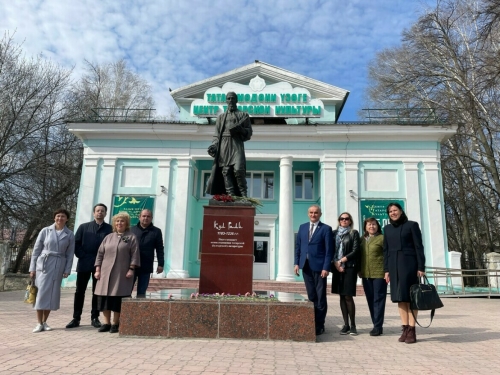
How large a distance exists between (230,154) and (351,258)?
280 cm

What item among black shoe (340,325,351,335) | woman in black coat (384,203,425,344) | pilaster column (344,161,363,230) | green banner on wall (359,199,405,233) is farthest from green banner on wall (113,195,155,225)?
woman in black coat (384,203,425,344)

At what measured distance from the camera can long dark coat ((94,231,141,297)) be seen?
560 cm

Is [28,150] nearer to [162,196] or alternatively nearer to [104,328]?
[162,196]

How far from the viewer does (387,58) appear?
2505cm

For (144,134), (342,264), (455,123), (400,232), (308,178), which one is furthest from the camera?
(308,178)

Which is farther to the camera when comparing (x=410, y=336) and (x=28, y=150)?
(x=28, y=150)

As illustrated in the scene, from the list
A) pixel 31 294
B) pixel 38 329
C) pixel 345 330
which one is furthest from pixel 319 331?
pixel 31 294

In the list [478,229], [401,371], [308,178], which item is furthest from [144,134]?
[478,229]

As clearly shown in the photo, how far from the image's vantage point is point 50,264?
5.85 metres

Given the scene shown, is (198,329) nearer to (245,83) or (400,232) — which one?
(400,232)

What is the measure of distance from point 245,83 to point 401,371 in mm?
18204

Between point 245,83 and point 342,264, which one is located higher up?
point 245,83

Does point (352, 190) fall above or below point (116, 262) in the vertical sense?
above

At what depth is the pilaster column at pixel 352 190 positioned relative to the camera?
17578 millimetres
